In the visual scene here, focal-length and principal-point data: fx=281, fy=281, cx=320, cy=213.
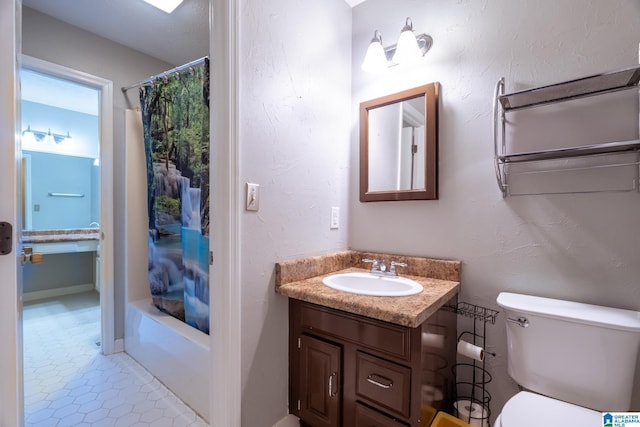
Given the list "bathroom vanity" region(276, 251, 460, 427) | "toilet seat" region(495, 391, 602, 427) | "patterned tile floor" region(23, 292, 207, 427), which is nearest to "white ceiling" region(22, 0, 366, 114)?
"bathroom vanity" region(276, 251, 460, 427)

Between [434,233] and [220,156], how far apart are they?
3.63 ft

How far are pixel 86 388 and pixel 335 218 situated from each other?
1798 millimetres

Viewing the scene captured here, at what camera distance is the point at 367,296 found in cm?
111

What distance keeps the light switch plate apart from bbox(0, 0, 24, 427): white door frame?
2.17 feet

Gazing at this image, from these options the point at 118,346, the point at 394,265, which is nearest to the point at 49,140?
the point at 118,346

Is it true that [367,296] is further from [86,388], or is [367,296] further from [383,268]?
[86,388]

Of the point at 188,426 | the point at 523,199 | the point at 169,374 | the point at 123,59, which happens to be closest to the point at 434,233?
the point at 523,199

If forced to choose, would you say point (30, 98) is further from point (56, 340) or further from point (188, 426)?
point (188, 426)

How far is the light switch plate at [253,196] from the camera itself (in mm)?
1161

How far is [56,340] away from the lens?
7.38ft

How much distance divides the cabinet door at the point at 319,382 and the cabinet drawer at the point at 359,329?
67 millimetres

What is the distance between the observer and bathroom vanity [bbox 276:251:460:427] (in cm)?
97

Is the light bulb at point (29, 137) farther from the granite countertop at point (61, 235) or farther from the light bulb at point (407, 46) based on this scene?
the light bulb at point (407, 46)

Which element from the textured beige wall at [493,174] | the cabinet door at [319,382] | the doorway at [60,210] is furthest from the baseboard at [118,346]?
the textured beige wall at [493,174]
